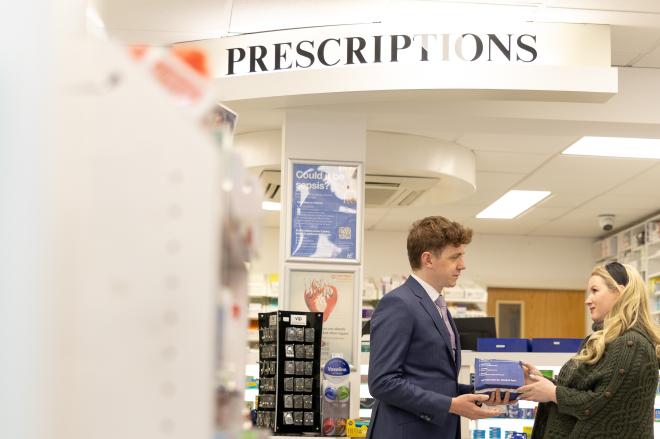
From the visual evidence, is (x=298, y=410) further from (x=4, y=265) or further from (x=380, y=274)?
(x=380, y=274)

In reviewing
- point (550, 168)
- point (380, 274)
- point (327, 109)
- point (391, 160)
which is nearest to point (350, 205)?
point (327, 109)

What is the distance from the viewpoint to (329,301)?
5715 mm

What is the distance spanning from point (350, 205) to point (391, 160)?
122 cm

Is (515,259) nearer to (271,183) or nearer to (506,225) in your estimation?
(506,225)

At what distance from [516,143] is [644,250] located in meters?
3.89

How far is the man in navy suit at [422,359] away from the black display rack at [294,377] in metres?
1.74

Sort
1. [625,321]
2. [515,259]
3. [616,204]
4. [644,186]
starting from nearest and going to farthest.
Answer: [625,321]
[644,186]
[616,204]
[515,259]

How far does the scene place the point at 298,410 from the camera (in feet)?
16.0

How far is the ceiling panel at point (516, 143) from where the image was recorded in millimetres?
7086

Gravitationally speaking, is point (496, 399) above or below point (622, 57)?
below

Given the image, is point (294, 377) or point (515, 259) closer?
point (294, 377)

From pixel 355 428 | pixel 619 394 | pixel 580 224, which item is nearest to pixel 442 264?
pixel 619 394

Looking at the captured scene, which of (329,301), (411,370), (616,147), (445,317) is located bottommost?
(411,370)

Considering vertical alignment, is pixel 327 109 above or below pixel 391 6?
below
